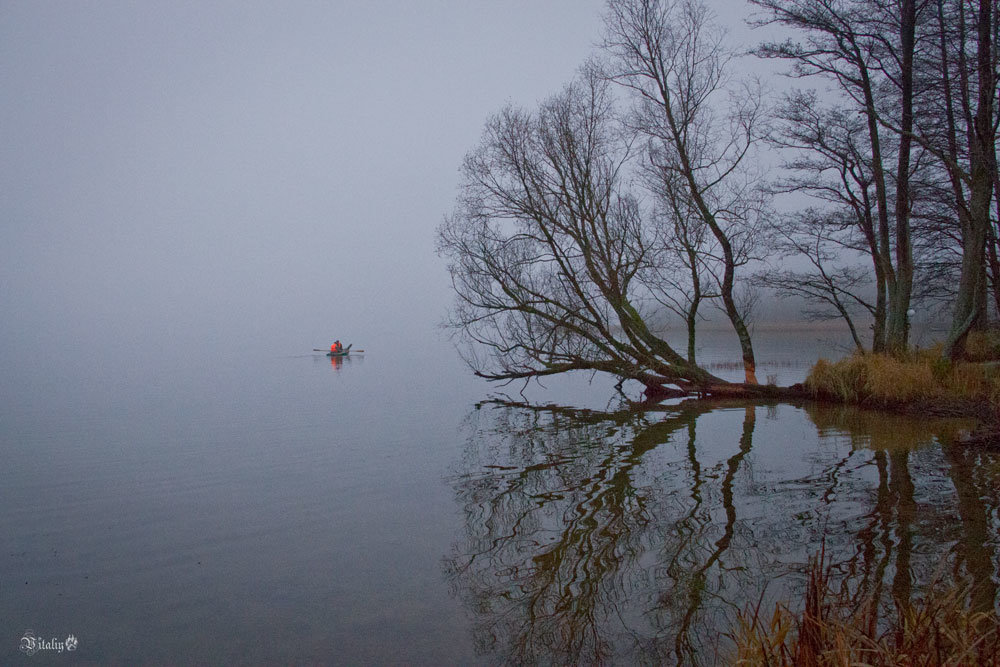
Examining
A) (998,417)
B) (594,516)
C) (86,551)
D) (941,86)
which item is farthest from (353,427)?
(941,86)

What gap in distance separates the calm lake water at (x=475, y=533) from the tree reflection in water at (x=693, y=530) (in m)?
0.03

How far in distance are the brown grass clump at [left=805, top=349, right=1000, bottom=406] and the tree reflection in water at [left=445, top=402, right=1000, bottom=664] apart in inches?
46.9

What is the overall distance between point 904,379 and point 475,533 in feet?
36.4

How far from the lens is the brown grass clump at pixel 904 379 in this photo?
1327 centimetres

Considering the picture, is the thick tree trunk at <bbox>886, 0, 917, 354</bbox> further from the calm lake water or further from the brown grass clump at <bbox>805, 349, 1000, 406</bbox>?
the calm lake water

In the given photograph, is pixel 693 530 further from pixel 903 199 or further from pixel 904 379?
pixel 903 199

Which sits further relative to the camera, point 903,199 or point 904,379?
point 903,199

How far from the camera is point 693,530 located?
23.8 feet

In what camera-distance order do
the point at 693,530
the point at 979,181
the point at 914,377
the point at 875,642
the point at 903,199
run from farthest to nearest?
1. the point at 903,199
2. the point at 914,377
3. the point at 979,181
4. the point at 693,530
5. the point at 875,642

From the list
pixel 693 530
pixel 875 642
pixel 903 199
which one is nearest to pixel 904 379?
pixel 903 199

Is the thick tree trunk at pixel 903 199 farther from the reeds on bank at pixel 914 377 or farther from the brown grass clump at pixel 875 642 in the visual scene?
the brown grass clump at pixel 875 642

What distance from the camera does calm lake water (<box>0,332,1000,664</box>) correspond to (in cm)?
539

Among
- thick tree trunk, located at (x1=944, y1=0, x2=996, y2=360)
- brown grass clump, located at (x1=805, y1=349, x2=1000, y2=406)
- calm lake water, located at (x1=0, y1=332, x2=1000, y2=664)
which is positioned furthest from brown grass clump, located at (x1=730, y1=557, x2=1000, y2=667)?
thick tree trunk, located at (x1=944, y1=0, x2=996, y2=360)

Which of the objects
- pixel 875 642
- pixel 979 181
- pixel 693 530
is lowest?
pixel 693 530
